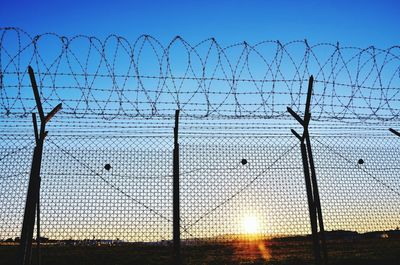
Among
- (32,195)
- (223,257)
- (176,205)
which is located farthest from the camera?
(223,257)

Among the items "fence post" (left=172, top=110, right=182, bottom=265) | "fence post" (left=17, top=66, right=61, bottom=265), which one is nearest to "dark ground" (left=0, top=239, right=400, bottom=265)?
"fence post" (left=172, top=110, right=182, bottom=265)

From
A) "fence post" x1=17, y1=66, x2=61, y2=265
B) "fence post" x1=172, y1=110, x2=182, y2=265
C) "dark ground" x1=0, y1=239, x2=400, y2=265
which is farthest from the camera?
"dark ground" x1=0, y1=239, x2=400, y2=265

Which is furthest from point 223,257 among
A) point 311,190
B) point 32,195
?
point 32,195

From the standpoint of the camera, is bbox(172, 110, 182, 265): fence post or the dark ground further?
the dark ground

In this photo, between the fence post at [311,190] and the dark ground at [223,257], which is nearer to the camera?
the fence post at [311,190]

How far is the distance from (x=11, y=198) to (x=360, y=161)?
6.25m

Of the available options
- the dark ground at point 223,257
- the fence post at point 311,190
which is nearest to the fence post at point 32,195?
the dark ground at point 223,257

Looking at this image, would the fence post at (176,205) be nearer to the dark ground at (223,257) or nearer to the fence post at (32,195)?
the fence post at (32,195)

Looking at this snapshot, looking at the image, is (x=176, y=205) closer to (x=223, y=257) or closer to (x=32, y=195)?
(x=32, y=195)

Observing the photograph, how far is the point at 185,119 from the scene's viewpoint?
18.4 feet

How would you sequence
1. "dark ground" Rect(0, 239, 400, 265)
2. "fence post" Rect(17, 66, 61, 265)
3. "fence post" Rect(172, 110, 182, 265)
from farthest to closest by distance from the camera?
"dark ground" Rect(0, 239, 400, 265)
"fence post" Rect(172, 110, 182, 265)
"fence post" Rect(17, 66, 61, 265)

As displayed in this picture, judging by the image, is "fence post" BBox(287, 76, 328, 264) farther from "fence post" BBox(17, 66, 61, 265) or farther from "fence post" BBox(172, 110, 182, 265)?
"fence post" BBox(17, 66, 61, 265)

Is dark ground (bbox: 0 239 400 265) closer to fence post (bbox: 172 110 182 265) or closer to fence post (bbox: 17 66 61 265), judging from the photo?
fence post (bbox: 172 110 182 265)

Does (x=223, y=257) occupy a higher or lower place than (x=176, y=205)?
lower
